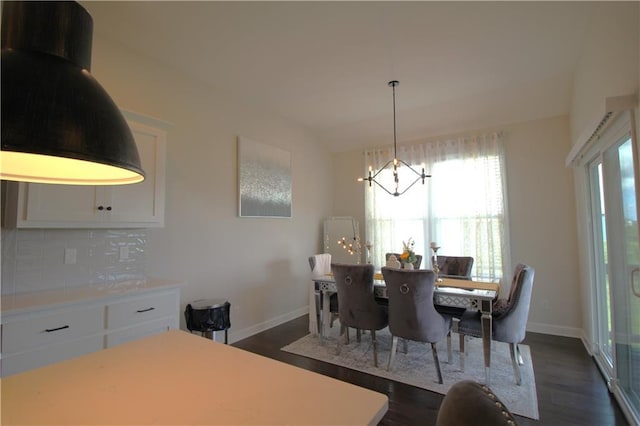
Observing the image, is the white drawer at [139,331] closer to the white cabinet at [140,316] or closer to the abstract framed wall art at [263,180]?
the white cabinet at [140,316]

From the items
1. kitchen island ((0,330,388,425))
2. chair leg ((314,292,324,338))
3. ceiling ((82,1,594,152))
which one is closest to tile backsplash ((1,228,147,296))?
kitchen island ((0,330,388,425))

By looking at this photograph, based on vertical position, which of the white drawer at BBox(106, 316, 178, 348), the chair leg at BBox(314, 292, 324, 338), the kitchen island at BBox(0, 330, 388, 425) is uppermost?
the kitchen island at BBox(0, 330, 388, 425)

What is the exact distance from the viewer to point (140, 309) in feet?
7.24

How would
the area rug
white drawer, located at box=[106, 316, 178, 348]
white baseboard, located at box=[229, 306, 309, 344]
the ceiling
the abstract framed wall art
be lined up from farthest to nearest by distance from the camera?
1. the abstract framed wall art
2. white baseboard, located at box=[229, 306, 309, 344]
3. the area rug
4. the ceiling
5. white drawer, located at box=[106, 316, 178, 348]

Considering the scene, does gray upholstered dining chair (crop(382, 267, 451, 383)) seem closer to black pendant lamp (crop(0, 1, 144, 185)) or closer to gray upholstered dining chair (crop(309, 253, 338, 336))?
gray upholstered dining chair (crop(309, 253, 338, 336))

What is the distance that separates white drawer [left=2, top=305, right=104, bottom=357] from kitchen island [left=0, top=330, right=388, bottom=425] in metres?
0.96

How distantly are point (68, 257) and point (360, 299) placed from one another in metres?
2.50

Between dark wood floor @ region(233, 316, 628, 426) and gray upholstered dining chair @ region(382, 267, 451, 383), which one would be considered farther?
gray upholstered dining chair @ region(382, 267, 451, 383)

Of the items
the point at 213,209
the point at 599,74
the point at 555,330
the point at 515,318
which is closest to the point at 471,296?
the point at 515,318

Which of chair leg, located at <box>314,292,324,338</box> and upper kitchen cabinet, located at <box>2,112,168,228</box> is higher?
upper kitchen cabinet, located at <box>2,112,168,228</box>

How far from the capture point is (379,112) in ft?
14.7

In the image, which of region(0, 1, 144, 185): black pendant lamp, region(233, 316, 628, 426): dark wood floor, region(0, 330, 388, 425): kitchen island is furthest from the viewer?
region(233, 316, 628, 426): dark wood floor

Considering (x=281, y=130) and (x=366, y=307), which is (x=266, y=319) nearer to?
(x=366, y=307)

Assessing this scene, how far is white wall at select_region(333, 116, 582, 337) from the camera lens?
150 inches
